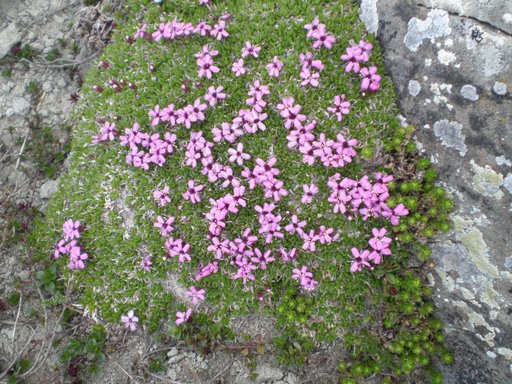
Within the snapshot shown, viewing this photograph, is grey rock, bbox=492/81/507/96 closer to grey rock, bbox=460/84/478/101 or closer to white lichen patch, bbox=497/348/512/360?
grey rock, bbox=460/84/478/101

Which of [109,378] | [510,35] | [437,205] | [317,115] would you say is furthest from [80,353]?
[510,35]

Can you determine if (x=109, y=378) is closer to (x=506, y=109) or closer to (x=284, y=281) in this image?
(x=284, y=281)

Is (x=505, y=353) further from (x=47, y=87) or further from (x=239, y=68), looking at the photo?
(x=47, y=87)

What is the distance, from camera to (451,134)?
457 centimetres

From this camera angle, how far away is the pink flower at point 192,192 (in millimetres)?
5320

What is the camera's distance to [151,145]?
5.45m

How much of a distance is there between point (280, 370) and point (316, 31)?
4.17 meters

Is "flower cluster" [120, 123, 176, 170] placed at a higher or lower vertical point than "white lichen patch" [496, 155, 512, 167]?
lower

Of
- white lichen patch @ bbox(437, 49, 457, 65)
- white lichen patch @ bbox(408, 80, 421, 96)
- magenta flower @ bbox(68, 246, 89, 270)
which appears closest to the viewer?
white lichen patch @ bbox(437, 49, 457, 65)

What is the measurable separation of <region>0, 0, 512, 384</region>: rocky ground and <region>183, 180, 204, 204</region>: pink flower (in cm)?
195

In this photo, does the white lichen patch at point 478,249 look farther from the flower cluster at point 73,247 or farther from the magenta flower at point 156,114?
the flower cluster at point 73,247

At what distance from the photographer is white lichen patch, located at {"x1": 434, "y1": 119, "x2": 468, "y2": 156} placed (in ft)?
14.8

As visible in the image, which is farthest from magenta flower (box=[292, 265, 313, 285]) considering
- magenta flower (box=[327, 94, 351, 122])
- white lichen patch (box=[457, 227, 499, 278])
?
magenta flower (box=[327, 94, 351, 122])

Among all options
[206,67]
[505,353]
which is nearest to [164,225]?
[206,67]
